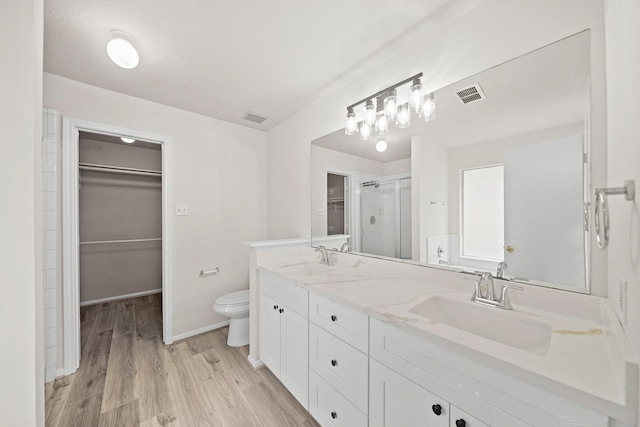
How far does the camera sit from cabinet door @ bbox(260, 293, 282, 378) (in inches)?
69.1

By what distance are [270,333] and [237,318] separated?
2.12ft

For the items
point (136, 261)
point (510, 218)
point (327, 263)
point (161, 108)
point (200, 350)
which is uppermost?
point (161, 108)

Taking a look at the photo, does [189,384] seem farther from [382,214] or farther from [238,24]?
[238,24]

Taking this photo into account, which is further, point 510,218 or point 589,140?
point 510,218

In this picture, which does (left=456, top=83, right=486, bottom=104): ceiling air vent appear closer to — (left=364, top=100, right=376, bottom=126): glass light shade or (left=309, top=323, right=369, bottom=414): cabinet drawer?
(left=364, top=100, right=376, bottom=126): glass light shade

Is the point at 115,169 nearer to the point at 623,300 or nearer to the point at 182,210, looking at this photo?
the point at 182,210

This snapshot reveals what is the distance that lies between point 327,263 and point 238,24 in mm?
1767

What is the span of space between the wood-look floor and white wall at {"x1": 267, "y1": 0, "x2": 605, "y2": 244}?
4.37ft

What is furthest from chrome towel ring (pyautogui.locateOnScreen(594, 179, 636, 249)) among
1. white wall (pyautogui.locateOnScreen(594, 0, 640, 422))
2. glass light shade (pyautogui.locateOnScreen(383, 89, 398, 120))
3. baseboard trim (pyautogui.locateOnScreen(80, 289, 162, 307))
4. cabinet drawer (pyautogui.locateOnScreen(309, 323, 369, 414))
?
baseboard trim (pyautogui.locateOnScreen(80, 289, 162, 307))

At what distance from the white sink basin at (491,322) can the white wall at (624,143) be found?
260 mm

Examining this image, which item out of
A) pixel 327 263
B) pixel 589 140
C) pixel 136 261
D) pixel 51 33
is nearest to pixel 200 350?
pixel 327 263

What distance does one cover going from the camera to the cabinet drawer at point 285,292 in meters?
1.49

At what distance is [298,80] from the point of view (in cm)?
194

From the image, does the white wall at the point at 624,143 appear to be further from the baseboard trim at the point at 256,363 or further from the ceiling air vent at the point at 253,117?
the ceiling air vent at the point at 253,117
